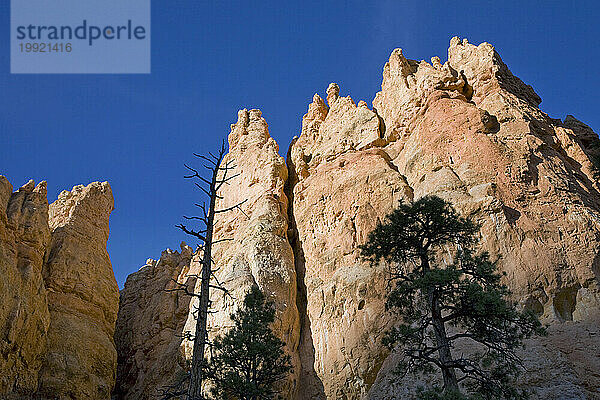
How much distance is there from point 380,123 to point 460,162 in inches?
455

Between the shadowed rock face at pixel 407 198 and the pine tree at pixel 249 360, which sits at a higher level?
the shadowed rock face at pixel 407 198

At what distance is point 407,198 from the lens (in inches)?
1223

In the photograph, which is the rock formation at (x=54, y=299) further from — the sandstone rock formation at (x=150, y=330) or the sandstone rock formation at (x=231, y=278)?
the sandstone rock formation at (x=231, y=278)

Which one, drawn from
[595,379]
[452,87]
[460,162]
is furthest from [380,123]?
[595,379]

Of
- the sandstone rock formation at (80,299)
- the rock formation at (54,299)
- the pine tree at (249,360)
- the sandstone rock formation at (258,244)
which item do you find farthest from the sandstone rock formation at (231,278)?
the pine tree at (249,360)

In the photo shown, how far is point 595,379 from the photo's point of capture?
708 inches

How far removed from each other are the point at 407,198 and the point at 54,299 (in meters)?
27.2

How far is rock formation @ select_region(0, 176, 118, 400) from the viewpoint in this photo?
2891cm

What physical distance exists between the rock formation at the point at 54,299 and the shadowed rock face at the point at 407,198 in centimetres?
544

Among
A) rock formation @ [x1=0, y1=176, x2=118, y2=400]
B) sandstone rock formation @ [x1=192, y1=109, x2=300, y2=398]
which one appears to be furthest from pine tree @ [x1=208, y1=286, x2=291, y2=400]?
rock formation @ [x1=0, y1=176, x2=118, y2=400]

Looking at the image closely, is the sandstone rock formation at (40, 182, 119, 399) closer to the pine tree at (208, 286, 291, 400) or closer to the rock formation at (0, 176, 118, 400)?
the rock formation at (0, 176, 118, 400)

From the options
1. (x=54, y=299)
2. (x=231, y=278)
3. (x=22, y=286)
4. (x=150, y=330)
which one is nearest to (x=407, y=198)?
(x=231, y=278)

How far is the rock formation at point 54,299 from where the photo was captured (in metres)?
28.9

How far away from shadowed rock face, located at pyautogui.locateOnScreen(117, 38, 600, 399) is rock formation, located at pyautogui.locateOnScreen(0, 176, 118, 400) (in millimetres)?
5442
